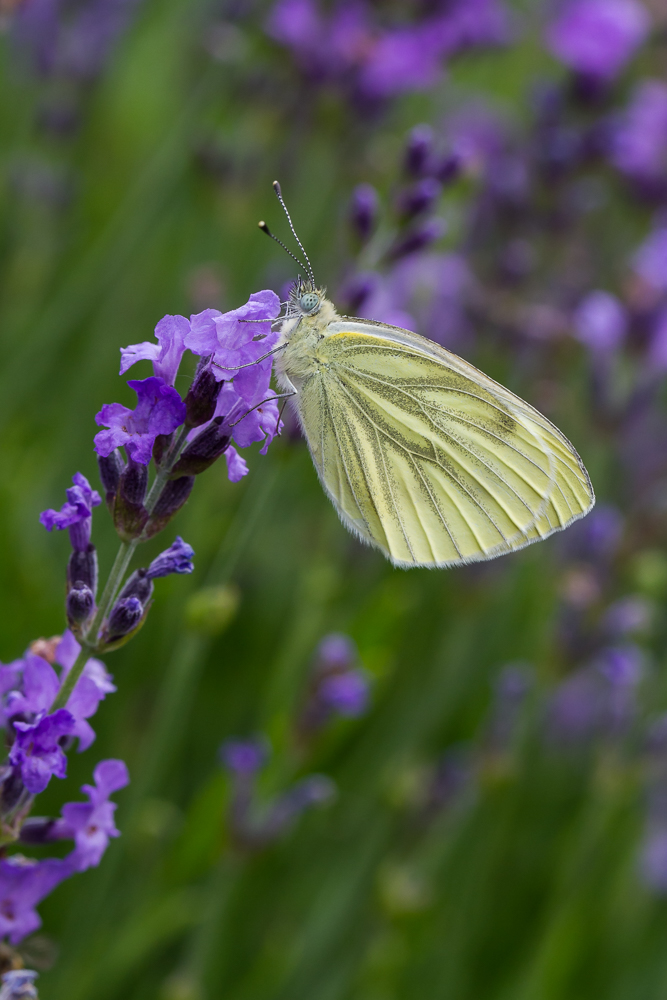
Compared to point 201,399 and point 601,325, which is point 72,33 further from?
point 201,399

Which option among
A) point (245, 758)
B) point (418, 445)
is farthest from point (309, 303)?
point (245, 758)

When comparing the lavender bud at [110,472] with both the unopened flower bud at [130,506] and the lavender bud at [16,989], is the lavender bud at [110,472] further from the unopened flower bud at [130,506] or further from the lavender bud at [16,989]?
the lavender bud at [16,989]

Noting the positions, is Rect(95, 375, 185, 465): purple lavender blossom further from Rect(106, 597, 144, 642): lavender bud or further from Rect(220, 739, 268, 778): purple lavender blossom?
Rect(220, 739, 268, 778): purple lavender blossom

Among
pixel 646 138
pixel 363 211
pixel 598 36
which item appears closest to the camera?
pixel 363 211

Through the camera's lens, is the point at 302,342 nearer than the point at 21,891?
No

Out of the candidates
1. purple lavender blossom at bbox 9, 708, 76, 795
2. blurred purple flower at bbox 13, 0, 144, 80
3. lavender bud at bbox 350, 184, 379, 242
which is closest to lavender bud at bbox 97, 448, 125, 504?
purple lavender blossom at bbox 9, 708, 76, 795

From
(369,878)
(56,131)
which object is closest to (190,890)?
(369,878)
